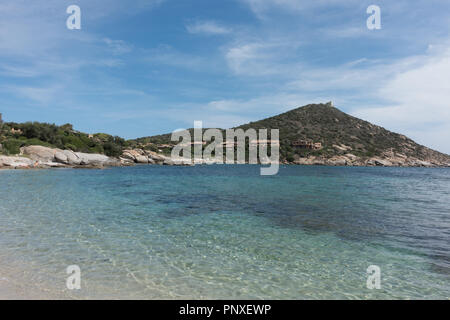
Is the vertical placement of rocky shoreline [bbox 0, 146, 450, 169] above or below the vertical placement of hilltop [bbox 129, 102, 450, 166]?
below

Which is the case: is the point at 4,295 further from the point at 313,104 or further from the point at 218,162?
the point at 313,104

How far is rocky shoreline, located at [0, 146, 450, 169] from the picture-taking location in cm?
4734

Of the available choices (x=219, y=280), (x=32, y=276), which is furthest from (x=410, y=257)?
(x=32, y=276)

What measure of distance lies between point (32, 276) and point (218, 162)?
348 feet

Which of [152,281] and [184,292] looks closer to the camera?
[184,292]

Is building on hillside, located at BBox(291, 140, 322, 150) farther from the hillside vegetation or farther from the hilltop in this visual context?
the hillside vegetation

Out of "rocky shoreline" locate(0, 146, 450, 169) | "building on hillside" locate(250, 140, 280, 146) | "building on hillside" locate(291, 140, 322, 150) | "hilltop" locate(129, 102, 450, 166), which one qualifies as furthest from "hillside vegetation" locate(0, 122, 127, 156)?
"building on hillside" locate(291, 140, 322, 150)

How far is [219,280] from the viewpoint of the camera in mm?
6480

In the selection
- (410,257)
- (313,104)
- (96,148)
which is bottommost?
(410,257)

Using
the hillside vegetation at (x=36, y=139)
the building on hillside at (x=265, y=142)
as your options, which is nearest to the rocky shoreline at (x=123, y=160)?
the hillside vegetation at (x=36, y=139)
